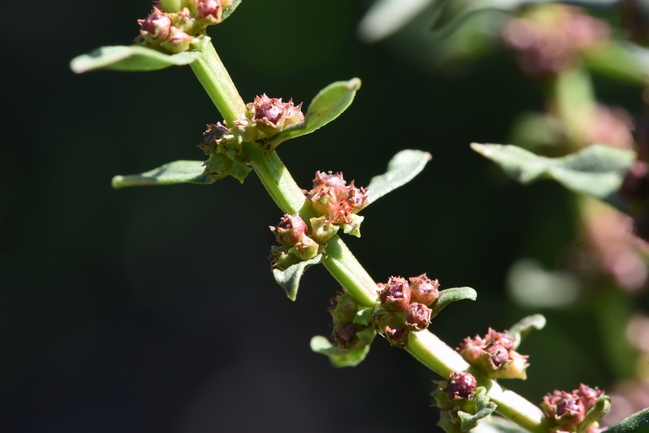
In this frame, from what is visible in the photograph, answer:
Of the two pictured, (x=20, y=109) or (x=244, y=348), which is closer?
(x=20, y=109)

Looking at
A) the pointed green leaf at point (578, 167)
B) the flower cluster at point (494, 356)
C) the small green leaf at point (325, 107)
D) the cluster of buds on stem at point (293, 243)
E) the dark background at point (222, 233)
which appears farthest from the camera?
the dark background at point (222, 233)

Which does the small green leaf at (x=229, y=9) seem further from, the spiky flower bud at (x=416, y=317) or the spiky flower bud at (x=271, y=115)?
the spiky flower bud at (x=416, y=317)

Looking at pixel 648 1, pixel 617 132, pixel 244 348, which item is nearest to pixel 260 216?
pixel 244 348

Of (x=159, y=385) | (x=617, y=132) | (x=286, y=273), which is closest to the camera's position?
(x=286, y=273)

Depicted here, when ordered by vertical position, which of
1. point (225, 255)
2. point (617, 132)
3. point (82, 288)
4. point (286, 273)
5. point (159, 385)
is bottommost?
point (159, 385)

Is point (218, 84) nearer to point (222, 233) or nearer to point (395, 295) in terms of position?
point (395, 295)

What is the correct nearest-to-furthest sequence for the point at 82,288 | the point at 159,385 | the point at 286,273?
the point at 286,273 < the point at 82,288 < the point at 159,385

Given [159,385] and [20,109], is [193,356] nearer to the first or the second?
[159,385]

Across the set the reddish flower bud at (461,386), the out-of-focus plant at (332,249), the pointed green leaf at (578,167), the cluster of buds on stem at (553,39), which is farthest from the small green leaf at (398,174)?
the cluster of buds on stem at (553,39)
